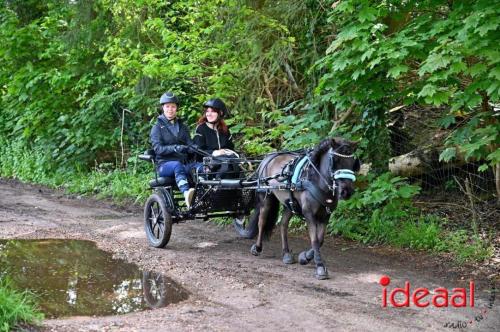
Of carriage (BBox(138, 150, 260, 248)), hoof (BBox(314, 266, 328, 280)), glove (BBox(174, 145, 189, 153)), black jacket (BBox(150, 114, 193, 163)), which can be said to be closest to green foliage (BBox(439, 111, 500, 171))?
hoof (BBox(314, 266, 328, 280))

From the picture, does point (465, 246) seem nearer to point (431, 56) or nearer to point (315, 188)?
point (315, 188)

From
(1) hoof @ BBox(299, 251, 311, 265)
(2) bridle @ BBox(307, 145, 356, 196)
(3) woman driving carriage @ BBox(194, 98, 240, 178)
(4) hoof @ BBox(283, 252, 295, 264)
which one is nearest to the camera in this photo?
(2) bridle @ BBox(307, 145, 356, 196)

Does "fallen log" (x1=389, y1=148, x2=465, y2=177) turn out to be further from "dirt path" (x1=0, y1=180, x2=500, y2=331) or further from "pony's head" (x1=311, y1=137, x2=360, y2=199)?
"pony's head" (x1=311, y1=137, x2=360, y2=199)

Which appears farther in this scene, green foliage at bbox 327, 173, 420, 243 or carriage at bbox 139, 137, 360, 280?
green foliage at bbox 327, 173, 420, 243

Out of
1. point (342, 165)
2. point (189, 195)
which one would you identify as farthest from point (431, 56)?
point (189, 195)

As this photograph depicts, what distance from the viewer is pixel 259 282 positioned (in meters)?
6.58

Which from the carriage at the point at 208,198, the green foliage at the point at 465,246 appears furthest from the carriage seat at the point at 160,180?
the green foliage at the point at 465,246

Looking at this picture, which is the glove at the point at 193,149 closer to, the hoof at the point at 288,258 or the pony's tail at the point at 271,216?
the pony's tail at the point at 271,216

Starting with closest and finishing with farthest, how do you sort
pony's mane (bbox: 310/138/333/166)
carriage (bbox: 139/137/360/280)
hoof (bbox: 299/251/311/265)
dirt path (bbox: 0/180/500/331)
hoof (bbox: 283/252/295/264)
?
dirt path (bbox: 0/180/500/331)
carriage (bbox: 139/137/360/280)
pony's mane (bbox: 310/138/333/166)
hoof (bbox: 299/251/311/265)
hoof (bbox: 283/252/295/264)

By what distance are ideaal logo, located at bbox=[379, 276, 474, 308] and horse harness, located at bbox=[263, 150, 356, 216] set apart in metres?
1.24

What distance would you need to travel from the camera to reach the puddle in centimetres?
579

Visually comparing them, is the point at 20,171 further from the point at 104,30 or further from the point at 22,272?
the point at 22,272

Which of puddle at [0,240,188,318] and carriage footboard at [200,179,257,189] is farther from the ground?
carriage footboard at [200,179,257,189]

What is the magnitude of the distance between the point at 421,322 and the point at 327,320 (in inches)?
32.3
